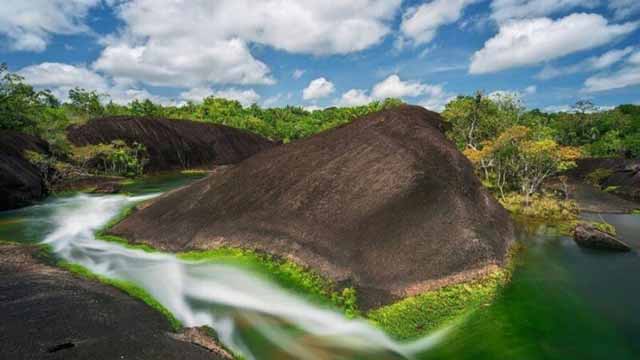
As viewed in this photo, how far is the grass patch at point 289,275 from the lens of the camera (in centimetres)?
1645

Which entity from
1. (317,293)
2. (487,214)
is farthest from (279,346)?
(487,214)

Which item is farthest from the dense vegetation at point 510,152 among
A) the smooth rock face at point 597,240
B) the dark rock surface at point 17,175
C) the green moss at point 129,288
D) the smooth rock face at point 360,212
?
the dark rock surface at point 17,175

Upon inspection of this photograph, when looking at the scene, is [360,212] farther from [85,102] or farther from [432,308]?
[85,102]

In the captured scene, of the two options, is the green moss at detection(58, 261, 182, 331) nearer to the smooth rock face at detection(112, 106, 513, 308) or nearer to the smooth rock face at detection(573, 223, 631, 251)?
the smooth rock face at detection(112, 106, 513, 308)

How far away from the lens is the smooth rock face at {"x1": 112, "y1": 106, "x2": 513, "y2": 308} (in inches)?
715

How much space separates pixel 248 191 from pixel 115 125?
63467 millimetres

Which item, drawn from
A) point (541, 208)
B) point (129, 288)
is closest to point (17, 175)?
point (129, 288)

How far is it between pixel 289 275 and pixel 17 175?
35813 millimetres

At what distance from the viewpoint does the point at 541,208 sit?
3381 centimetres

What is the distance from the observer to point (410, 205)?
2066cm

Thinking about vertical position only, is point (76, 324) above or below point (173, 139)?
below

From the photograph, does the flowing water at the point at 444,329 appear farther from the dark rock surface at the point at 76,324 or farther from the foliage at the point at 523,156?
the foliage at the point at 523,156

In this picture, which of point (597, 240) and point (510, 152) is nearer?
point (597, 240)

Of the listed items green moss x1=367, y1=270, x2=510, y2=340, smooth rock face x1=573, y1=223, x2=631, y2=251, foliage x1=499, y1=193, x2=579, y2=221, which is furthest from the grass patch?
foliage x1=499, y1=193, x2=579, y2=221
